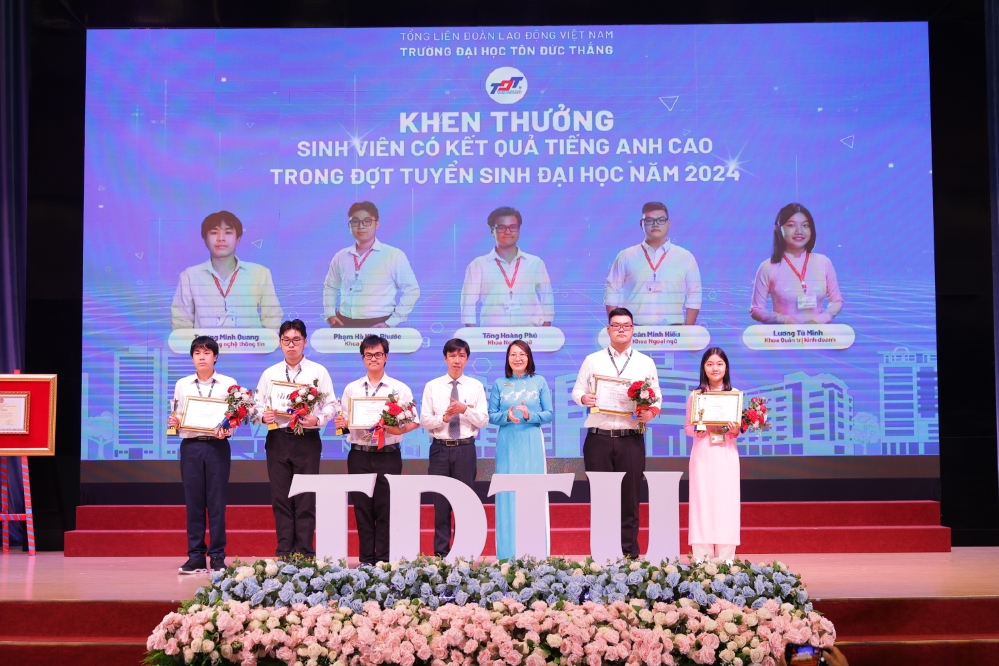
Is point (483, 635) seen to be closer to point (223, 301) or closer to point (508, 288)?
point (508, 288)

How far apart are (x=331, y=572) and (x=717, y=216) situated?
14.6ft

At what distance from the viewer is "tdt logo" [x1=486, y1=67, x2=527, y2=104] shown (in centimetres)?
737

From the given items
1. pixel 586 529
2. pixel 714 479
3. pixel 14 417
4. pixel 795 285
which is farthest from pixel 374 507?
pixel 795 285

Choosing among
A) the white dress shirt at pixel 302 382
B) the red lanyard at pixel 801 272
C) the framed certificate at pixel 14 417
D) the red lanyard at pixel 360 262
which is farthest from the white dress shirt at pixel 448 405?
the framed certificate at pixel 14 417

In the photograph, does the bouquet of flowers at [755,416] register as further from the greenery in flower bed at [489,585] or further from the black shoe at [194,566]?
the black shoe at [194,566]

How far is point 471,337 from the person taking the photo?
723 centimetres

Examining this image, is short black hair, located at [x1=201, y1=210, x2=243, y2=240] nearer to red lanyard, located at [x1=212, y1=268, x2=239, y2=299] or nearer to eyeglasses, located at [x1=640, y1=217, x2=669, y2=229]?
red lanyard, located at [x1=212, y1=268, x2=239, y2=299]

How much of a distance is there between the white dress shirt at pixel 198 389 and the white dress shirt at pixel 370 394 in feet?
2.29

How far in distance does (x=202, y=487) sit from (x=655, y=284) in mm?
3395

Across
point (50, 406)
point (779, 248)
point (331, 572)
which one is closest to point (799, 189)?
point (779, 248)

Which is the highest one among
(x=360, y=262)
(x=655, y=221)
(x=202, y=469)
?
(x=655, y=221)

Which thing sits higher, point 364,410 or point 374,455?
point 364,410

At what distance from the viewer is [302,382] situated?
5.75 m

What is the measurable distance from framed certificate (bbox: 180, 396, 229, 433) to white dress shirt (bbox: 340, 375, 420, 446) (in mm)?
713
